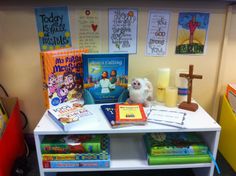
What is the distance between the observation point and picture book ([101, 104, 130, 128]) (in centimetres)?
97

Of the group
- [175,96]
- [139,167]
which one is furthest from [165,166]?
[175,96]

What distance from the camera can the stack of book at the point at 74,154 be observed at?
1.01 metres

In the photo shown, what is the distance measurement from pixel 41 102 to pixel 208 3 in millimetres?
1105

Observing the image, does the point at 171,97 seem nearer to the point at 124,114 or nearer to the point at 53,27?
the point at 124,114

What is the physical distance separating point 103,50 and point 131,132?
522mm

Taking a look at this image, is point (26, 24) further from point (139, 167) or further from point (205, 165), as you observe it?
point (205, 165)

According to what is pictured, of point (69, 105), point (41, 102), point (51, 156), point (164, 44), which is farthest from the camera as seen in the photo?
point (41, 102)

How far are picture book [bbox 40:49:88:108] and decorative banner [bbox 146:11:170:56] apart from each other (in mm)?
364

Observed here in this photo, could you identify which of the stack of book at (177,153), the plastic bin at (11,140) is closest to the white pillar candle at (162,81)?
the stack of book at (177,153)

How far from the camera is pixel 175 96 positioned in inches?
44.4

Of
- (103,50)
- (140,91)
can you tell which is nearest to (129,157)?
(140,91)

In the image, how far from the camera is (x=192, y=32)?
1251 mm

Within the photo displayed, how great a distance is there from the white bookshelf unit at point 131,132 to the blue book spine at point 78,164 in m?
0.02

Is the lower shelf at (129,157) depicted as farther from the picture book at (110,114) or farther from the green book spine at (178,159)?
the picture book at (110,114)
